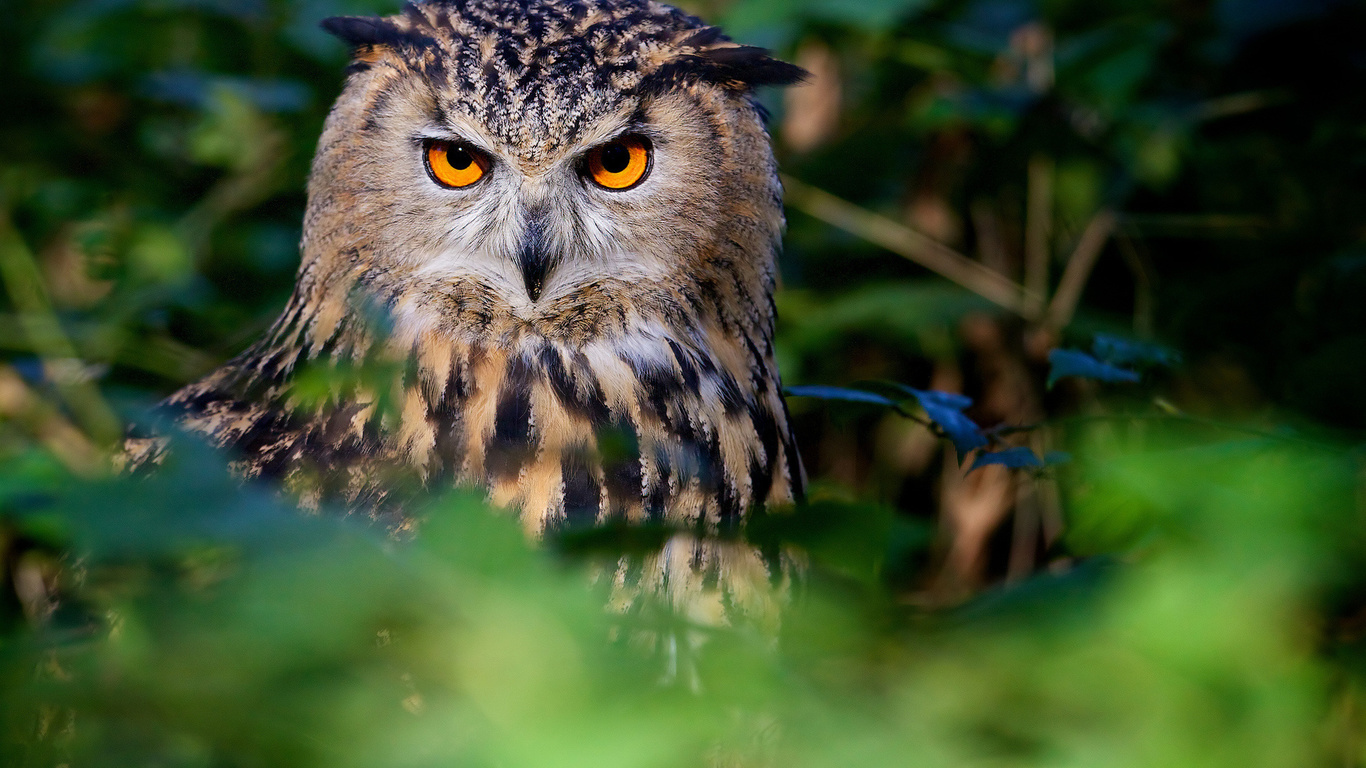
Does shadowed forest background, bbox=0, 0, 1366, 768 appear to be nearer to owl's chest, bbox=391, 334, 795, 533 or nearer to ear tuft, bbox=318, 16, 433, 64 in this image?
owl's chest, bbox=391, 334, 795, 533

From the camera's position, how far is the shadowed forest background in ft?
1.67

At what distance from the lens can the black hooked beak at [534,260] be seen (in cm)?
136

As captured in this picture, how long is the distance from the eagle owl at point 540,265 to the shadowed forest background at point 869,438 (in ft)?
0.63

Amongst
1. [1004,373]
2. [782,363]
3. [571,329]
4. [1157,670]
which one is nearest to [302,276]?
[571,329]

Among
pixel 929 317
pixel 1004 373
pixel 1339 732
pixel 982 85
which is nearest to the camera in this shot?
pixel 1339 732

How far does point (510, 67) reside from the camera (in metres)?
1.30

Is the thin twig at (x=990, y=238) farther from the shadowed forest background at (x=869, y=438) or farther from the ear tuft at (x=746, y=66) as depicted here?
the ear tuft at (x=746, y=66)

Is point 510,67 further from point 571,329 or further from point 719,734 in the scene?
point 719,734

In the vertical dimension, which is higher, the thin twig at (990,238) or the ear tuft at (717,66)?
the ear tuft at (717,66)

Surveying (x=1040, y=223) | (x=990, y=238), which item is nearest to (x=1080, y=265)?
(x=1040, y=223)

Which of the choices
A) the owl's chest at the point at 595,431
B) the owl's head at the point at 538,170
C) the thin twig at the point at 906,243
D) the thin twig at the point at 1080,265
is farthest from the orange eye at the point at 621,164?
the thin twig at the point at 1080,265

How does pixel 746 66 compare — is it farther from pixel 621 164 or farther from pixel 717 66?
pixel 621 164

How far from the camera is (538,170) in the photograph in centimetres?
140

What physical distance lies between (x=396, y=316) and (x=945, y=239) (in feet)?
5.40
